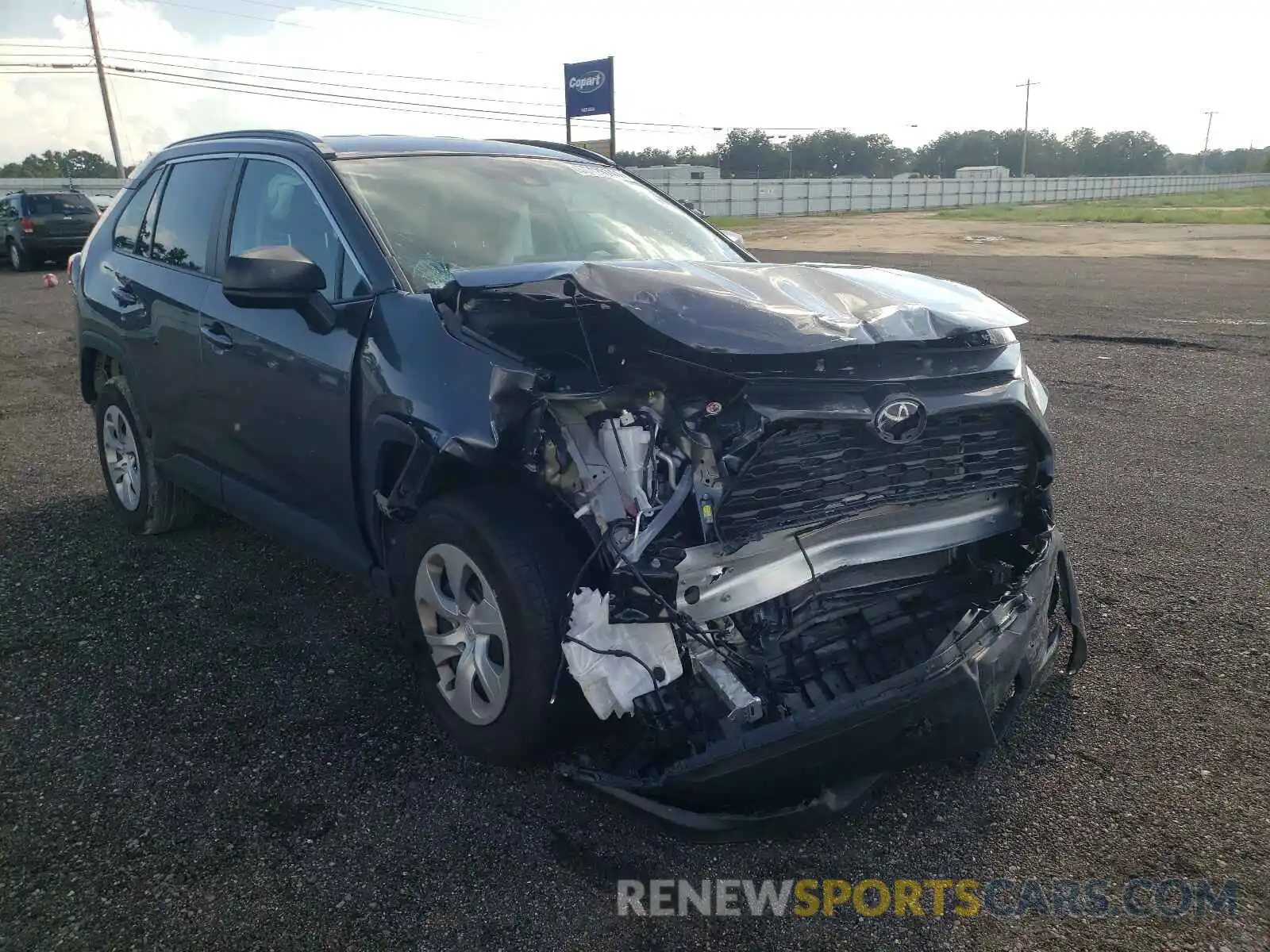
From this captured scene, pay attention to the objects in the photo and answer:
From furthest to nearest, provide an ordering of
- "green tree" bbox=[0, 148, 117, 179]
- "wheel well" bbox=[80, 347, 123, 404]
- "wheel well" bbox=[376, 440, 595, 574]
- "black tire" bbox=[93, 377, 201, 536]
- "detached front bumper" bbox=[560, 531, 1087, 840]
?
"green tree" bbox=[0, 148, 117, 179]
"wheel well" bbox=[80, 347, 123, 404]
"black tire" bbox=[93, 377, 201, 536]
"wheel well" bbox=[376, 440, 595, 574]
"detached front bumper" bbox=[560, 531, 1087, 840]

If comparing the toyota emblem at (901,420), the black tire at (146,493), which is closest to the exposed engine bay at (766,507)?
the toyota emblem at (901,420)

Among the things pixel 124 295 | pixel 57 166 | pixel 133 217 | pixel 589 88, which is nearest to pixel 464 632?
pixel 124 295

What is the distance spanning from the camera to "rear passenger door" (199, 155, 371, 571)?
11.0 feet

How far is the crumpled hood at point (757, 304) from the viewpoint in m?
2.50

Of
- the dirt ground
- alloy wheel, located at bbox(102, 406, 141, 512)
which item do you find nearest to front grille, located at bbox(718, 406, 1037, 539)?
alloy wheel, located at bbox(102, 406, 141, 512)

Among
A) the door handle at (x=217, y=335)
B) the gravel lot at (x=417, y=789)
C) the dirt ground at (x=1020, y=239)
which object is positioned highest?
the door handle at (x=217, y=335)

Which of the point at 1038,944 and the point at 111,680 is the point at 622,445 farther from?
the point at 111,680

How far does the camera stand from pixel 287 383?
3.55 m

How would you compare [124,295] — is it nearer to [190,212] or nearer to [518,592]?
[190,212]

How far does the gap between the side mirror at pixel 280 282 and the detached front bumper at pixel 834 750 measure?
6.23ft

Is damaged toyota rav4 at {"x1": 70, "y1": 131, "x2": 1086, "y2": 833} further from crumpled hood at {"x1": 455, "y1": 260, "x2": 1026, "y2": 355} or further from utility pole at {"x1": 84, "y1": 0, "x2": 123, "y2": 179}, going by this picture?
utility pole at {"x1": 84, "y1": 0, "x2": 123, "y2": 179}

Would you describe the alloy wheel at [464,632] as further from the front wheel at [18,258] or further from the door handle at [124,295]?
the front wheel at [18,258]

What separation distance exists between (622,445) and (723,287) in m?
0.54

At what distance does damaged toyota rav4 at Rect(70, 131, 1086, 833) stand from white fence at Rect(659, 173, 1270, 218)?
3194cm
